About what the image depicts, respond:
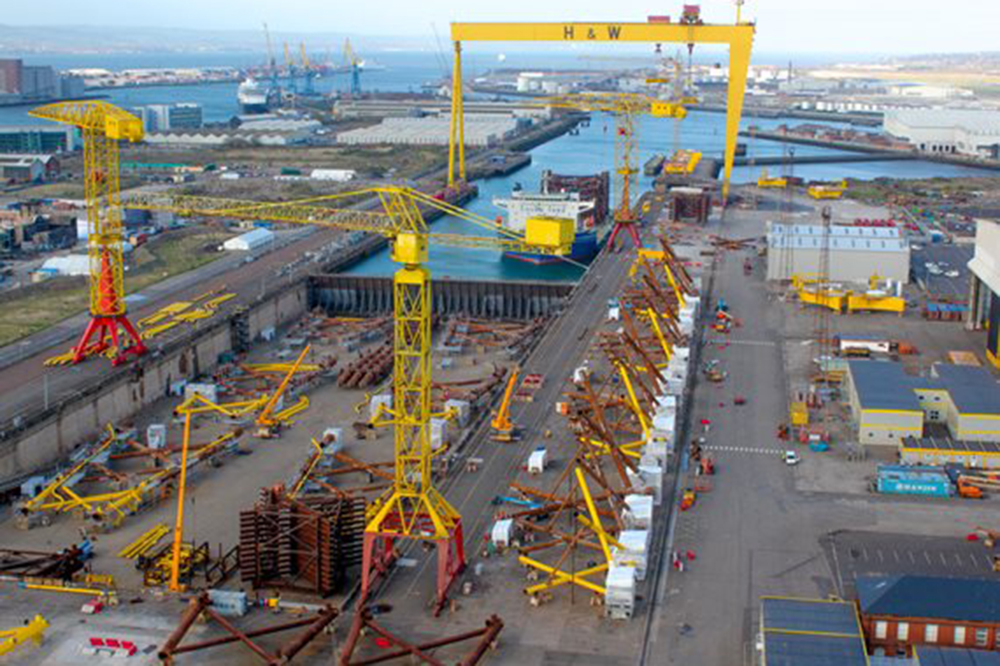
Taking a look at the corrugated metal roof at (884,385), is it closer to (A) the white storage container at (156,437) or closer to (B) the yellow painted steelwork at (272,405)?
(B) the yellow painted steelwork at (272,405)

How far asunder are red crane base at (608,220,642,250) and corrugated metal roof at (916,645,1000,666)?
35955 mm

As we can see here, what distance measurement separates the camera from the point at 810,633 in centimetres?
1683

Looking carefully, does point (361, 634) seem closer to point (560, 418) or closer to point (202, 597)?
point (202, 597)

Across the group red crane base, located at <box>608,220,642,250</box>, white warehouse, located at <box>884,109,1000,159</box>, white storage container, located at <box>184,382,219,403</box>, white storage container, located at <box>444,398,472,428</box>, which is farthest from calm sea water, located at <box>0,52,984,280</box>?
white storage container, located at <box>444,398,472,428</box>

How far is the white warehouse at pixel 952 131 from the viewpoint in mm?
92750

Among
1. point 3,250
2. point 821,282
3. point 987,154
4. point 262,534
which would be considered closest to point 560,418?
point 262,534

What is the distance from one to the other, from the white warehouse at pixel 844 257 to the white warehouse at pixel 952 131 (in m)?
53.5

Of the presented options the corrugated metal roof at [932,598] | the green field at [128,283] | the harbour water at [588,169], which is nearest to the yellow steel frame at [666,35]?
the harbour water at [588,169]

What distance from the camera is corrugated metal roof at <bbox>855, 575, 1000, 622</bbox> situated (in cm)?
1755

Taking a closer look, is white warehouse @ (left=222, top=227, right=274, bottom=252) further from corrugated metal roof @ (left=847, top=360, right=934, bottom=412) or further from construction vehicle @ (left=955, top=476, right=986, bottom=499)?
construction vehicle @ (left=955, top=476, right=986, bottom=499)

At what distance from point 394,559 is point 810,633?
724 cm

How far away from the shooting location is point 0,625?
18.4m

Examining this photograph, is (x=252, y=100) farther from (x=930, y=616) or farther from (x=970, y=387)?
(x=930, y=616)

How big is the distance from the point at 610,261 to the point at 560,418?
2099cm
